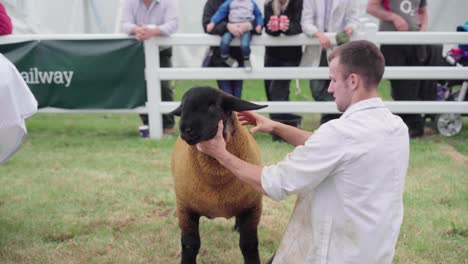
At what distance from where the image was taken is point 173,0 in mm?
7793

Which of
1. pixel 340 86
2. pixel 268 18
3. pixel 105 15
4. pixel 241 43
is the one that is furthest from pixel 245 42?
pixel 105 15

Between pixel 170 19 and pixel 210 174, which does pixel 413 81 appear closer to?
pixel 170 19

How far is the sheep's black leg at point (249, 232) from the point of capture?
358cm

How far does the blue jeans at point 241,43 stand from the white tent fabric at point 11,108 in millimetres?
3870

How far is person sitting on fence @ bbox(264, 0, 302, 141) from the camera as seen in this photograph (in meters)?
7.20

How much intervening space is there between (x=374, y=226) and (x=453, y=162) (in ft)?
14.6

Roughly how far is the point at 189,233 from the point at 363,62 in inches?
68.4

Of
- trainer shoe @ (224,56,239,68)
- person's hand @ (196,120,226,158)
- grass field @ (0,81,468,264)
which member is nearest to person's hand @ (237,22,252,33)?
trainer shoe @ (224,56,239,68)

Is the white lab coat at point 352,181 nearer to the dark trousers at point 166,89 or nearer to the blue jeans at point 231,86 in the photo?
the blue jeans at point 231,86

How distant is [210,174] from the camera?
131 inches

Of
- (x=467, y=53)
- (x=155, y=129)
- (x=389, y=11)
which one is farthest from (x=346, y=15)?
(x=155, y=129)

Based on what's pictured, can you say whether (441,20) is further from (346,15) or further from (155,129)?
(155,129)

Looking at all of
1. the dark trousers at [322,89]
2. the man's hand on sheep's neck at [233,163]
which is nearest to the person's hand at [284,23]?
the dark trousers at [322,89]

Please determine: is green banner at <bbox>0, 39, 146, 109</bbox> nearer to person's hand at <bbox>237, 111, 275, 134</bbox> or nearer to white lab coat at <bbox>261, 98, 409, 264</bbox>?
person's hand at <bbox>237, 111, 275, 134</bbox>
